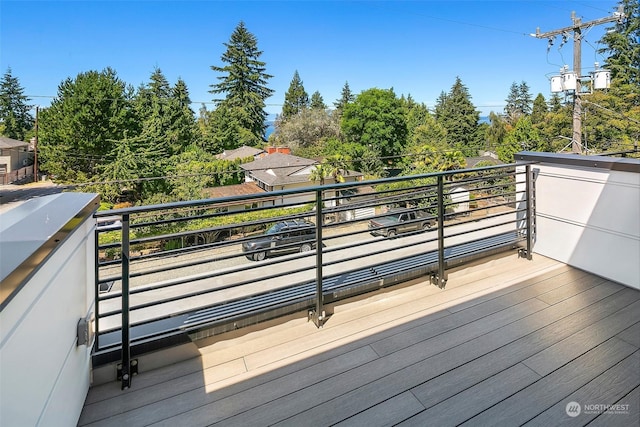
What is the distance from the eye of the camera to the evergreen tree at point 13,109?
24.4 metres

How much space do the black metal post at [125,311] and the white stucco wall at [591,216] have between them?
2685 mm

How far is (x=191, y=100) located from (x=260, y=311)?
30.1m

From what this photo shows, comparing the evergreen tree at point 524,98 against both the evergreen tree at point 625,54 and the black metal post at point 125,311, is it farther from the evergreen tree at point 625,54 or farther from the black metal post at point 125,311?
the black metal post at point 125,311

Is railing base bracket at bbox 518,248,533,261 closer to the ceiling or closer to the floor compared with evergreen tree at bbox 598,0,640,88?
closer to the floor

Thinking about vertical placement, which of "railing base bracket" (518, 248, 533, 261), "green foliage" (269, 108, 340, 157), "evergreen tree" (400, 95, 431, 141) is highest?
"evergreen tree" (400, 95, 431, 141)

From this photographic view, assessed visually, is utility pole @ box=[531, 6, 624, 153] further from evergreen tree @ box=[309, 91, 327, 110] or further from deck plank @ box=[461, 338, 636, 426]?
evergreen tree @ box=[309, 91, 327, 110]

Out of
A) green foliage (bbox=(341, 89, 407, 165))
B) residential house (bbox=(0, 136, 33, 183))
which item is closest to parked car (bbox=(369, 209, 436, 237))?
green foliage (bbox=(341, 89, 407, 165))

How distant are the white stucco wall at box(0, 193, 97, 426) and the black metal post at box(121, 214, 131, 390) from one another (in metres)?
0.11

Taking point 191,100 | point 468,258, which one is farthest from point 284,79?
point 468,258

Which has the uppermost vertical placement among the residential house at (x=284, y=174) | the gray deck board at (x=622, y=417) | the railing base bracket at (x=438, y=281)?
the residential house at (x=284, y=174)

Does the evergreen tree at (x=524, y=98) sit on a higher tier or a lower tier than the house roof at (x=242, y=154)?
higher

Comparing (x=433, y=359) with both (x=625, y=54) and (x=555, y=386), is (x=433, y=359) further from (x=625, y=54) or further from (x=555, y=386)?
(x=625, y=54)

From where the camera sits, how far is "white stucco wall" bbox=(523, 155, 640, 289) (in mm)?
2092

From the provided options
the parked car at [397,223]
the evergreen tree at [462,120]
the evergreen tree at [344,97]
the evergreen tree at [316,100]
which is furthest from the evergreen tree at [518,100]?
the parked car at [397,223]
